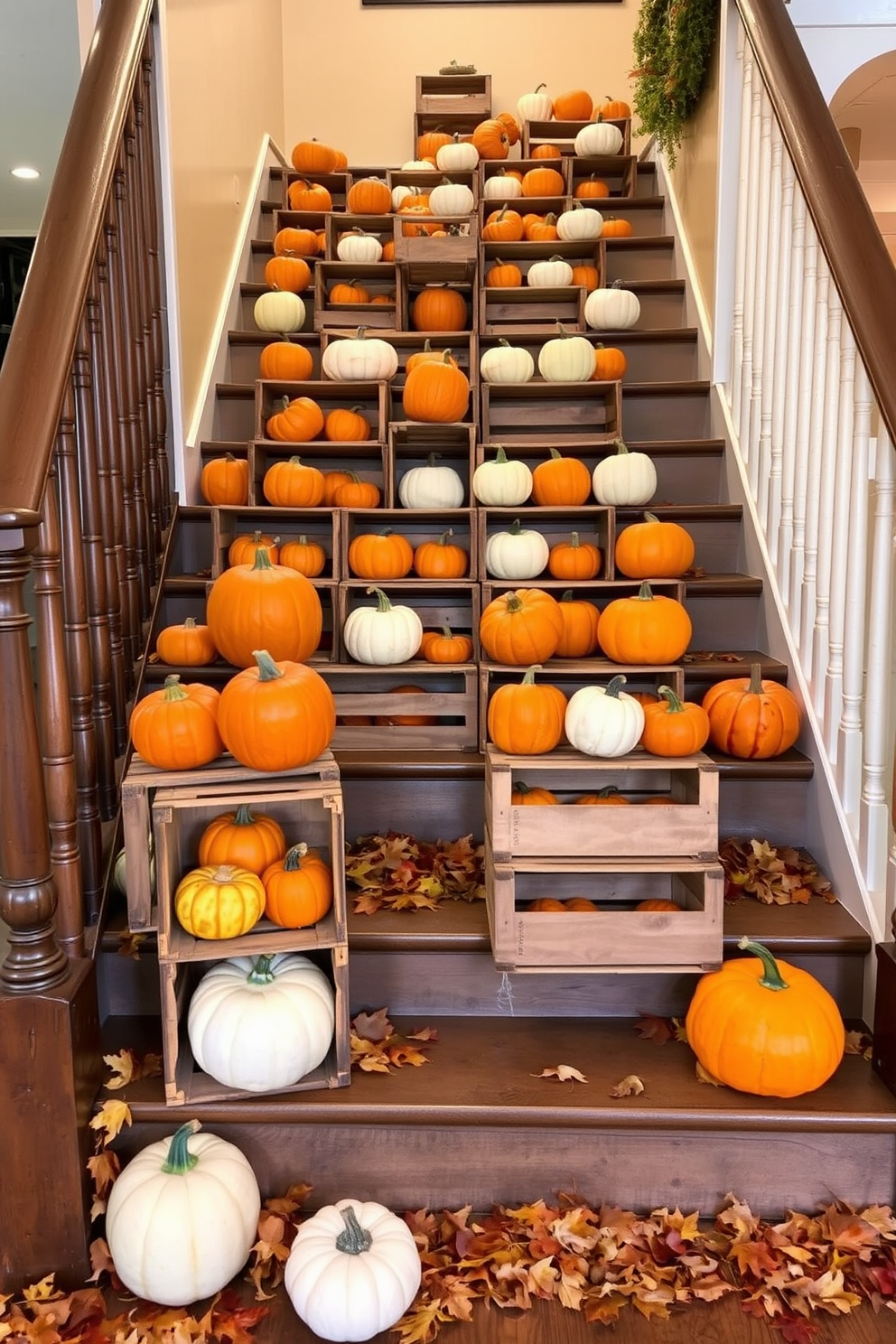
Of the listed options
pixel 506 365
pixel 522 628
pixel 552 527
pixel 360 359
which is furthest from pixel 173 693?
pixel 506 365

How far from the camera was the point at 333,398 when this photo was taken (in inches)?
119

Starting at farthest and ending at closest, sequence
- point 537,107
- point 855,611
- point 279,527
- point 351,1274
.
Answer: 1. point 537,107
2. point 279,527
3. point 855,611
4. point 351,1274

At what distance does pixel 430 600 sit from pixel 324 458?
2.11 feet

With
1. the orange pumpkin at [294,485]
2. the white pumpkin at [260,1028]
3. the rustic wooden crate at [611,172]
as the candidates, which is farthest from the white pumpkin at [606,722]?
the rustic wooden crate at [611,172]

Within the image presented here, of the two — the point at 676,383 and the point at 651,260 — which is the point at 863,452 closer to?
the point at 676,383

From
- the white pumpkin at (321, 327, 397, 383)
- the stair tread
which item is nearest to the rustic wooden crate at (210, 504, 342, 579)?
the white pumpkin at (321, 327, 397, 383)

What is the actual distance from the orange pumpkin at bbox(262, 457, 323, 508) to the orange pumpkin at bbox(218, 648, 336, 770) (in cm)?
111

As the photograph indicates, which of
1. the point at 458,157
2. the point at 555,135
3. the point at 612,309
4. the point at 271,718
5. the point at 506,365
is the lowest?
the point at 271,718

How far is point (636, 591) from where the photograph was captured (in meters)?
2.36

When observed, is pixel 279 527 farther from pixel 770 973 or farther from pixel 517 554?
pixel 770 973

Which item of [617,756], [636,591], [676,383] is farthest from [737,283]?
[617,756]

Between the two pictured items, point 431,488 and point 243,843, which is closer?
point 243,843

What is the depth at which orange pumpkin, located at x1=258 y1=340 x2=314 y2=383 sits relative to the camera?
10.1 feet

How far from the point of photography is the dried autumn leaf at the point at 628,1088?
1.52 m
